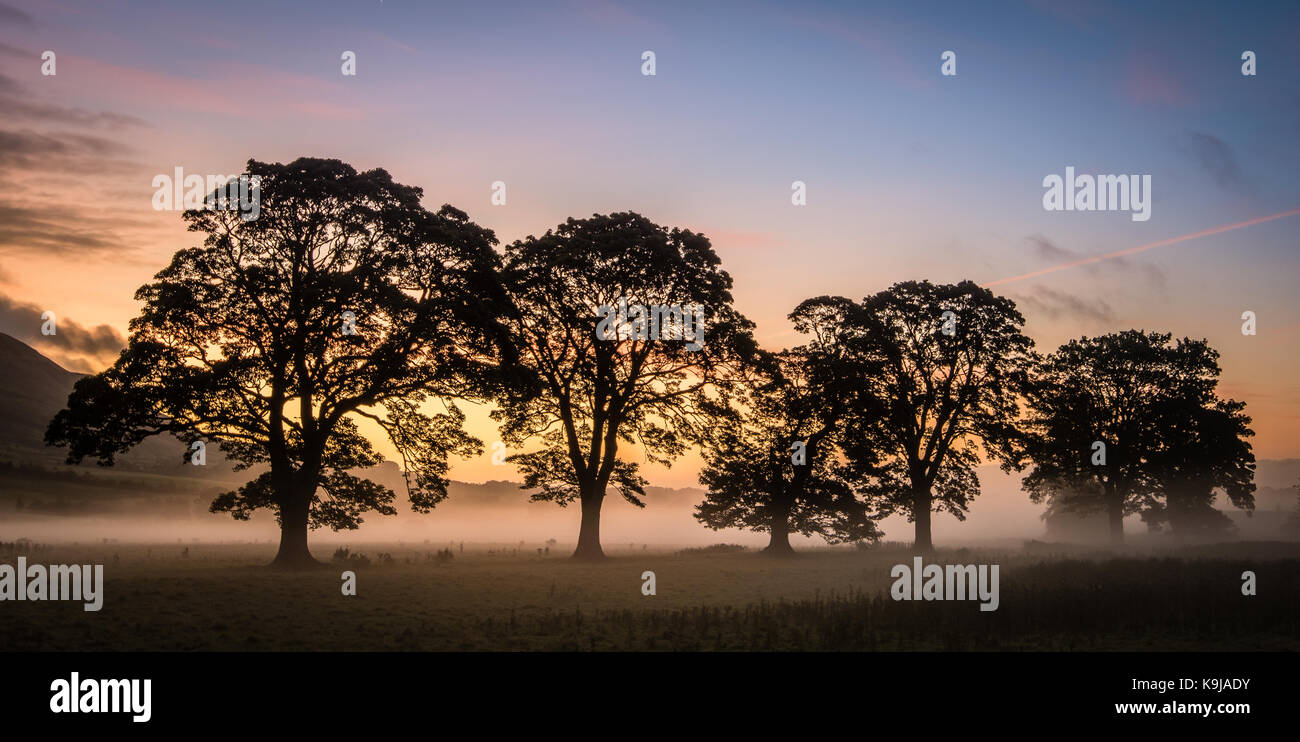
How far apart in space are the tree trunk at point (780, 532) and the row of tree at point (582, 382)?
0.37 feet

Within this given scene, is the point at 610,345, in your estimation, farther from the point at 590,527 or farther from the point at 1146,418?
the point at 1146,418

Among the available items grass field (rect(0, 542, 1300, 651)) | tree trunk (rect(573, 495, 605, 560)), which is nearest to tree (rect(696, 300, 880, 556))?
tree trunk (rect(573, 495, 605, 560))

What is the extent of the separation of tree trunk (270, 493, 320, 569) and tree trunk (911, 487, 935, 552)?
35.4 metres

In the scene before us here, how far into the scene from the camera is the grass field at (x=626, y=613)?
17.7m

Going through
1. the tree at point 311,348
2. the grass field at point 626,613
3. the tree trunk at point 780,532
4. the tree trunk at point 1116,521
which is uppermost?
the tree at point 311,348

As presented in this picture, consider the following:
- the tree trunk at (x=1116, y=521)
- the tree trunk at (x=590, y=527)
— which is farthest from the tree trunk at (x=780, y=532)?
the tree trunk at (x=1116, y=521)

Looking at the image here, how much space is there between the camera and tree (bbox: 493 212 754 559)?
40344 millimetres

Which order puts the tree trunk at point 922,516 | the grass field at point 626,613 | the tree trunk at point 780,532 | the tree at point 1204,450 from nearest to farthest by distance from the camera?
1. the grass field at point 626,613
2. the tree trunk at point 780,532
3. the tree trunk at point 922,516
4. the tree at point 1204,450

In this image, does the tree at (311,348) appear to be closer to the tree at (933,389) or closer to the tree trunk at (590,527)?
the tree trunk at (590,527)

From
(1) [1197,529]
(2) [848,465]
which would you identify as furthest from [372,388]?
(1) [1197,529]

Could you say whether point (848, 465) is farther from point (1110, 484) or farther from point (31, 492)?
point (31, 492)

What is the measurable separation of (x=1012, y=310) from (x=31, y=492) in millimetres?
120921

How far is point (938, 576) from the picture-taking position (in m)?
35.4

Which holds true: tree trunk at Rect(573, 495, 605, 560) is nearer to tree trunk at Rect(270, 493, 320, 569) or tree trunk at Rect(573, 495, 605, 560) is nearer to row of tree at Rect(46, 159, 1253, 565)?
row of tree at Rect(46, 159, 1253, 565)
